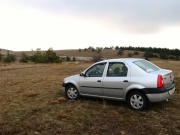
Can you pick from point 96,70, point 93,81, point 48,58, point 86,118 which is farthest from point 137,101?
point 48,58

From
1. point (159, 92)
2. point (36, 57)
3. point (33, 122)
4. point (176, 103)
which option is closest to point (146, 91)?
point (159, 92)

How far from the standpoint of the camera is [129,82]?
705 cm

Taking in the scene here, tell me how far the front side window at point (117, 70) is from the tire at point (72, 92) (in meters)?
1.80

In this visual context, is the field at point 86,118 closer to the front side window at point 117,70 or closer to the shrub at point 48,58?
the front side window at point 117,70

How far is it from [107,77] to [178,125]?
279cm

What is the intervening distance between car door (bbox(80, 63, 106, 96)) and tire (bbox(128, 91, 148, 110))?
1.21 m

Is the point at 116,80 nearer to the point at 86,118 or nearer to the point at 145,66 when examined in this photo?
the point at 145,66

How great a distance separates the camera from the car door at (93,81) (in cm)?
796

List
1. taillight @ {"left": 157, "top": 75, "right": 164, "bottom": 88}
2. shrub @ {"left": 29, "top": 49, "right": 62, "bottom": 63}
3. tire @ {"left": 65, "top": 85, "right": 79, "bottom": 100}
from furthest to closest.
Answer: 1. shrub @ {"left": 29, "top": 49, "right": 62, "bottom": 63}
2. tire @ {"left": 65, "top": 85, "right": 79, "bottom": 100}
3. taillight @ {"left": 157, "top": 75, "right": 164, "bottom": 88}

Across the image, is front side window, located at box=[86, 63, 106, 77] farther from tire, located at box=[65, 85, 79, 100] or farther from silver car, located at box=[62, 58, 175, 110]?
tire, located at box=[65, 85, 79, 100]

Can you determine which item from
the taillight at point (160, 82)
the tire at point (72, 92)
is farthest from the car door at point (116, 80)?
the tire at point (72, 92)

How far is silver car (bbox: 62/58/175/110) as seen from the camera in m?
6.71

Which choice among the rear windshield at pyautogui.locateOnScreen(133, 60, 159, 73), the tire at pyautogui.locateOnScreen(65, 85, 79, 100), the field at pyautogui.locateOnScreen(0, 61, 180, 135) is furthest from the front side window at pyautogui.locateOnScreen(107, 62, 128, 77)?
the tire at pyautogui.locateOnScreen(65, 85, 79, 100)

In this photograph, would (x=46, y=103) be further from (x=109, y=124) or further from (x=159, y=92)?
(x=159, y=92)
